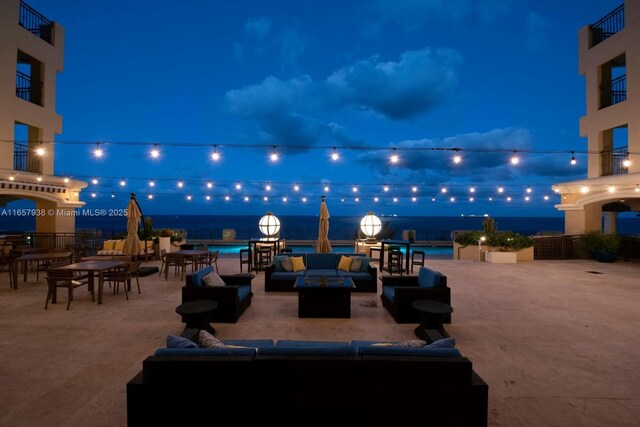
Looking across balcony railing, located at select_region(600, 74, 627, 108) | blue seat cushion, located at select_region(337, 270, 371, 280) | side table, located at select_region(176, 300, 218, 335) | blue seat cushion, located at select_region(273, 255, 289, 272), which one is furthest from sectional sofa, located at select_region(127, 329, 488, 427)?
balcony railing, located at select_region(600, 74, 627, 108)

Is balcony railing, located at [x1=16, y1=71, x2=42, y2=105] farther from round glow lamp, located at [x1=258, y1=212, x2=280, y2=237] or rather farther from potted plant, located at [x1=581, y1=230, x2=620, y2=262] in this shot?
potted plant, located at [x1=581, y1=230, x2=620, y2=262]

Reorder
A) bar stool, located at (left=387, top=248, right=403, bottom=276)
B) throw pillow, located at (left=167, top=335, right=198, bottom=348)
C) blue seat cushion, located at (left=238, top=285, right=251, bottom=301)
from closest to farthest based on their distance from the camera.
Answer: throw pillow, located at (left=167, top=335, right=198, bottom=348)
blue seat cushion, located at (left=238, top=285, right=251, bottom=301)
bar stool, located at (left=387, top=248, right=403, bottom=276)

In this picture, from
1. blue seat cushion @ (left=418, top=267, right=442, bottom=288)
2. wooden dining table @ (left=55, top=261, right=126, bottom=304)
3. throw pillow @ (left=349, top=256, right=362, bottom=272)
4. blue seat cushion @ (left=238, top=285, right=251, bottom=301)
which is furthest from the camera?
throw pillow @ (left=349, top=256, right=362, bottom=272)

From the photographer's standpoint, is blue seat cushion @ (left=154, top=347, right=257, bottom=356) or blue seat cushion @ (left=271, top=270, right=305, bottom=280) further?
blue seat cushion @ (left=271, top=270, right=305, bottom=280)

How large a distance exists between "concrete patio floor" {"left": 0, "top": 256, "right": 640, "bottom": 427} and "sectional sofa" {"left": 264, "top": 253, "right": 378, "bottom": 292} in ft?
1.21

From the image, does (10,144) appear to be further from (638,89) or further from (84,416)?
(638,89)

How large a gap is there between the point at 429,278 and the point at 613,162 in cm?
1361

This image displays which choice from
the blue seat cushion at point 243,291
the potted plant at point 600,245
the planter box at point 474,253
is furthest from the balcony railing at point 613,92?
the blue seat cushion at point 243,291

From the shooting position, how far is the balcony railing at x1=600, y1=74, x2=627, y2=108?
1367 cm

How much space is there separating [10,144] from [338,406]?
620 inches

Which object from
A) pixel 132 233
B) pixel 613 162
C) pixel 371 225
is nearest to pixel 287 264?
pixel 371 225

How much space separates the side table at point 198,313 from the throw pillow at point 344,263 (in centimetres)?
374

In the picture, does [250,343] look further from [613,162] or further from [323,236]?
[613,162]

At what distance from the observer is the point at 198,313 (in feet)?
15.2
